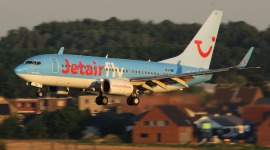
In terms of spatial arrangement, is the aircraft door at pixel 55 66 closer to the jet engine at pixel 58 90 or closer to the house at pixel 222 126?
the jet engine at pixel 58 90

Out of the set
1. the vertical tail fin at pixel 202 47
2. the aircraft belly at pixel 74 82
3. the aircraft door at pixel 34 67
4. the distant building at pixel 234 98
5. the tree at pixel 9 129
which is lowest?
the tree at pixel 9 129

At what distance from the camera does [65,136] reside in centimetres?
12088

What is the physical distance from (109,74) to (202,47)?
14131 millimetres

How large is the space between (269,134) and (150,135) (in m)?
17.0

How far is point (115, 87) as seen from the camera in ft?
193

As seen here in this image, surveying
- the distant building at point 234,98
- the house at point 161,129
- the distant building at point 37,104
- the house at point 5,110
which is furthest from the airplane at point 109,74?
the distant building at point 37,104

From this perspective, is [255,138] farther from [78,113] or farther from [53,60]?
[53,60]

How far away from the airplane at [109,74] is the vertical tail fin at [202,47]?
111 mm

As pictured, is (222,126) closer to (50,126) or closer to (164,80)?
(50,126)

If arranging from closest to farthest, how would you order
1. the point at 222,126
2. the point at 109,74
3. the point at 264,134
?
the point at 109,74
the point at 264,134
the point at 222,126

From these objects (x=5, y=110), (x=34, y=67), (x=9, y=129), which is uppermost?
(x=34, y=67)

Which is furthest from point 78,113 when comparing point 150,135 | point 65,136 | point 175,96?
point 175,96

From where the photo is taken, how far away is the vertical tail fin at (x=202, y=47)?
69000 millimetres

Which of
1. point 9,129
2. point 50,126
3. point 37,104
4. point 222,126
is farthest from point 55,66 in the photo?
point 37,104
